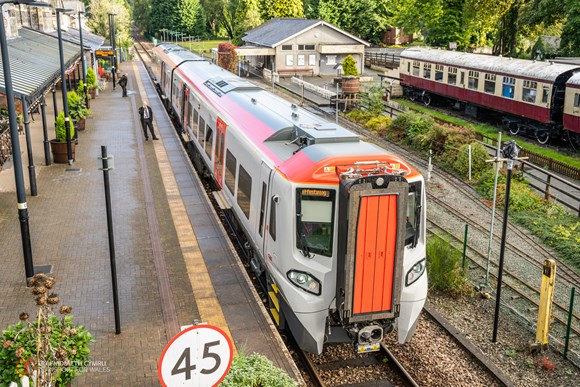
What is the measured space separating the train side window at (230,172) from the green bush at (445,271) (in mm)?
4548

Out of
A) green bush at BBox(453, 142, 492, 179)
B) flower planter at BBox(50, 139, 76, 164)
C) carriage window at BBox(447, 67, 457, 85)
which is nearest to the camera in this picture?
flower planter at BBox(50, 139, 76, 164)

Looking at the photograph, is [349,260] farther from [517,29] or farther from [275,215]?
[517,29]

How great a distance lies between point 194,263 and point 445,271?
5319 mm

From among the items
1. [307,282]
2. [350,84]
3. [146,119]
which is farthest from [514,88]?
[307,282]

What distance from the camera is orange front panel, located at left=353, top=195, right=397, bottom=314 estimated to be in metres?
8.23

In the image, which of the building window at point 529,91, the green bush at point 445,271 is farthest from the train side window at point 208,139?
the building window at point 529,91

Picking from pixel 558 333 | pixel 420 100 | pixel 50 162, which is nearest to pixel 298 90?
pixel 420 100

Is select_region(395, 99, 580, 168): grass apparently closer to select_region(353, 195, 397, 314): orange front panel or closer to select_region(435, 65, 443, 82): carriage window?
select_region(435, 65, 443, 82): carriage window

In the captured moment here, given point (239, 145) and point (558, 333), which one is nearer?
point (558, 333)

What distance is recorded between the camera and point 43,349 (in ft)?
21.7

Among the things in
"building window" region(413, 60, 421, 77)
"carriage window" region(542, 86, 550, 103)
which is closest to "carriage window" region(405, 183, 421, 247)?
"carriage window" region(542, 86, 550, 103)

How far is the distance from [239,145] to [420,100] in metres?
30.7

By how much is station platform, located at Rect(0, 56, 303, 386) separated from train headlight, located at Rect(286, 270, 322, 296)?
45.1 inches

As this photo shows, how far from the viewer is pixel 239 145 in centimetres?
1248
